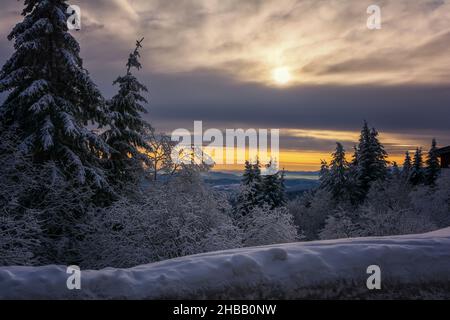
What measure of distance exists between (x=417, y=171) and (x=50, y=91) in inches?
2100

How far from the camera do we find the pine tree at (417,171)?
192 ft

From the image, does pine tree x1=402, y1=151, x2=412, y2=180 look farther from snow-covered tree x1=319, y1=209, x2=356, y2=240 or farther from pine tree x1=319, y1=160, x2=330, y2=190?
snow-covered tree x1=319, y1=209, x2=356, y2=240

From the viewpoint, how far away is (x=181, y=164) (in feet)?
81.2

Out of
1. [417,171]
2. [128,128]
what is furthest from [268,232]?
[417,171]

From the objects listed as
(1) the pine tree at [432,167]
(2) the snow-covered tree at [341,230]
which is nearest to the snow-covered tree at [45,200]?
(2) the snow-covered tree at [341,230]

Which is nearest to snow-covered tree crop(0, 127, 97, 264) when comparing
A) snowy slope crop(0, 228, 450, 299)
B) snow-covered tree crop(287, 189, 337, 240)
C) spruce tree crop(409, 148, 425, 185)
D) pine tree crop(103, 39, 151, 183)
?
pine tree crop(103, 39, 151, 183)

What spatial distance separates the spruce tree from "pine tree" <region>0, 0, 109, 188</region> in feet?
165

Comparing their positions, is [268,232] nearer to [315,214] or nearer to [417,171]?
[315,214]

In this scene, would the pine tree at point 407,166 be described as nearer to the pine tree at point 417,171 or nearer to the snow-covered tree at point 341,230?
the pine tree at point 417,171

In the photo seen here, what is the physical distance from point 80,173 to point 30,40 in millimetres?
6660

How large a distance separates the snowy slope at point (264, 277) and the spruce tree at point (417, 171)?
56910mm
